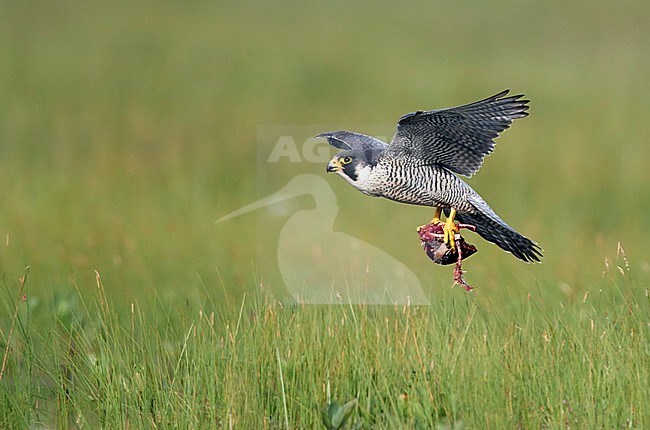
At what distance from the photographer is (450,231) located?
5332 millimetres

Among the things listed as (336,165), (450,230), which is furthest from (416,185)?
(336,165)

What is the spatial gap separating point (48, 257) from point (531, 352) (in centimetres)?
464

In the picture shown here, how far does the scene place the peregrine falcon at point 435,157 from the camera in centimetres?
534

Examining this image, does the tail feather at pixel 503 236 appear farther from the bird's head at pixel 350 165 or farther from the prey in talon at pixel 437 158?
the bird's head at pixel 350 165

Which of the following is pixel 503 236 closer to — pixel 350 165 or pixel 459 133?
pixel 459 133

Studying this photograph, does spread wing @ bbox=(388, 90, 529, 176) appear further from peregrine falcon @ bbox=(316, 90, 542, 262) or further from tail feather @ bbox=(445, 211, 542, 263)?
tail feather @ bbox=(445, 211, 542, 263)

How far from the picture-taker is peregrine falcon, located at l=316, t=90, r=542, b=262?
210 inches

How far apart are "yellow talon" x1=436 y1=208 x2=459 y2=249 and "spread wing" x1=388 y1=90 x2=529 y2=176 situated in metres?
0.27

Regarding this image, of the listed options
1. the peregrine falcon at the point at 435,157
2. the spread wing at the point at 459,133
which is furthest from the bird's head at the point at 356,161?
the spread wing at the point at 459,133

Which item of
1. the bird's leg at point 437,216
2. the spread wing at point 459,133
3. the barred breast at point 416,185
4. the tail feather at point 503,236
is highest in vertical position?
the spread wing at point 459,133

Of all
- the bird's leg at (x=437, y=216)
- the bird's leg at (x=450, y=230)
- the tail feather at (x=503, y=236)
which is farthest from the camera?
the tail feather at (x=503, y=236)

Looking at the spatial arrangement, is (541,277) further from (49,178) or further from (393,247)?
(49,178)

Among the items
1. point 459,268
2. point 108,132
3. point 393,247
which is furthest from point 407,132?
point 108,132

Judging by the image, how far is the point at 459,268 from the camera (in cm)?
518
